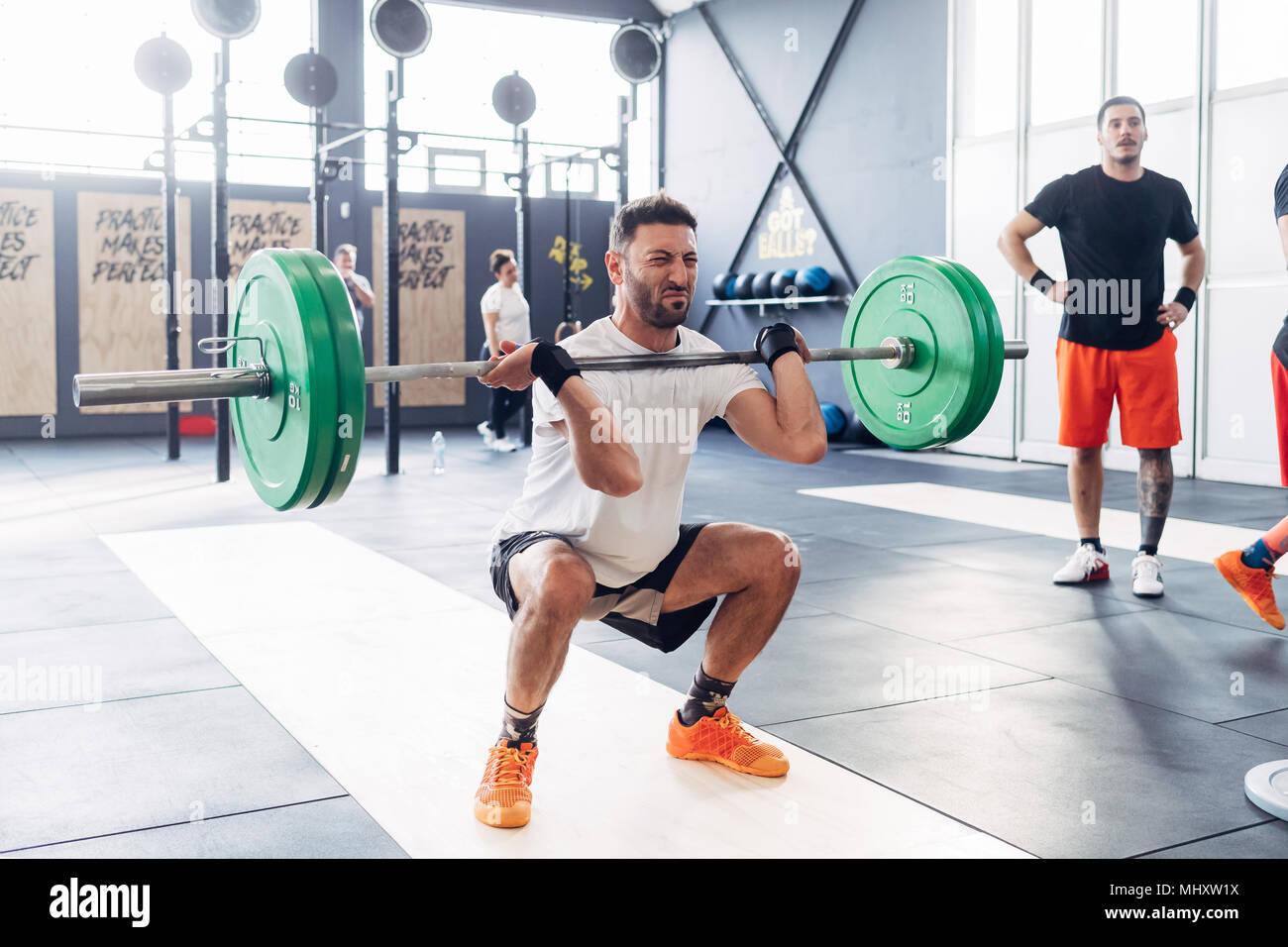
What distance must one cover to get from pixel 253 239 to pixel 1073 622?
773 centimetres

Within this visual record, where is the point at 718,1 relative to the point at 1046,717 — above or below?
above

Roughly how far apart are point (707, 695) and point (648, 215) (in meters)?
0.82

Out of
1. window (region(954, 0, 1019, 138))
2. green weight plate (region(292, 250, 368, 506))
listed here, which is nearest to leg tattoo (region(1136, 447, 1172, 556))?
green weight plate (region(292, 250, 368, 506))

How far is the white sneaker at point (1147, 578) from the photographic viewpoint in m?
3.29

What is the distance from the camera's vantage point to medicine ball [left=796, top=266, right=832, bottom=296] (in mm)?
8438

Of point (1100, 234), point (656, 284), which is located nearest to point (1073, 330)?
point (1100, 234)

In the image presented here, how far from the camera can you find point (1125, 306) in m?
3.30

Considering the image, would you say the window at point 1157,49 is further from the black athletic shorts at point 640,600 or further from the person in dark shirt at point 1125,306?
the black athletic shorts at point 640,600

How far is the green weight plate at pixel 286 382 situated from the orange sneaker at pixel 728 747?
0.77 m

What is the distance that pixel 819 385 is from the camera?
8859 mm

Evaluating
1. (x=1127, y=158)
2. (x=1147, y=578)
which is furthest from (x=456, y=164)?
(x=1147, y=578)

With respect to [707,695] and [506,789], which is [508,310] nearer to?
[707,695]
